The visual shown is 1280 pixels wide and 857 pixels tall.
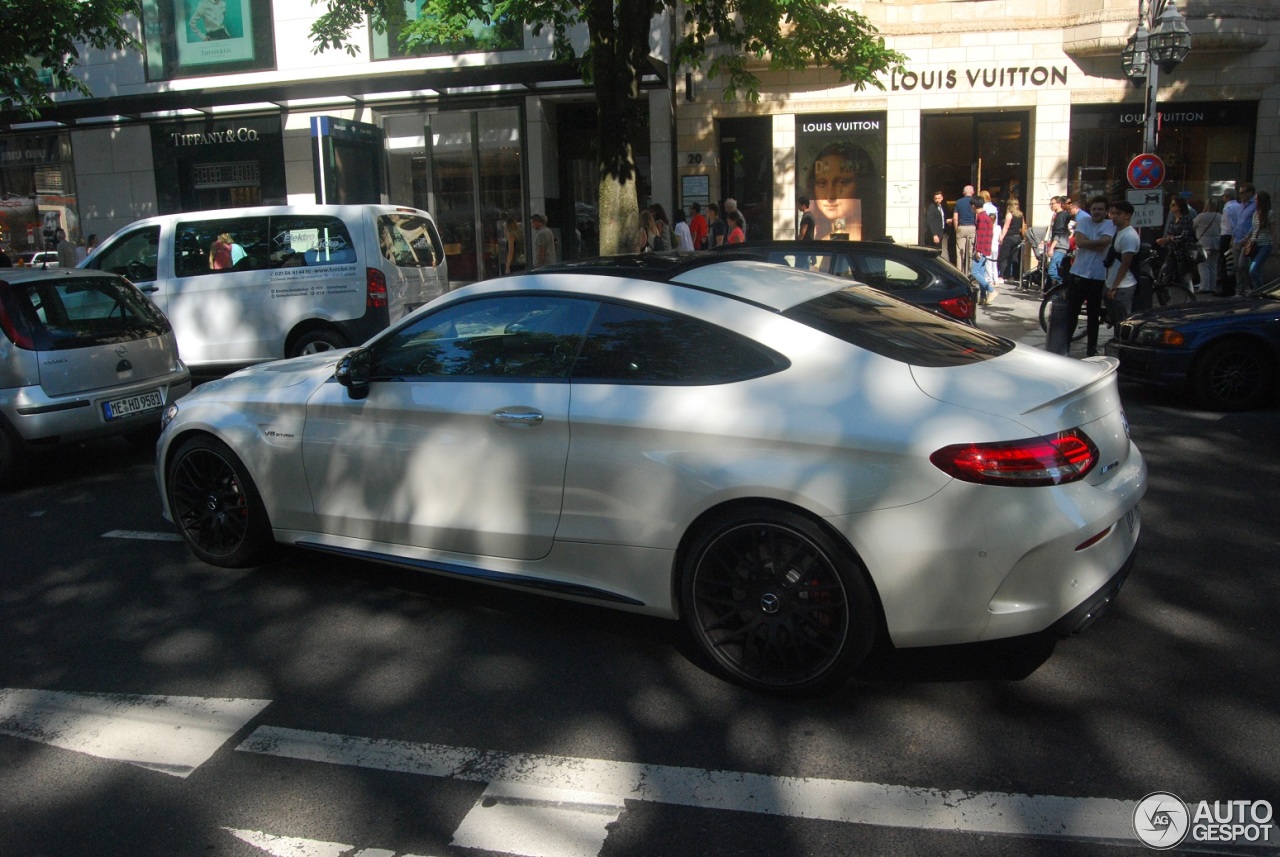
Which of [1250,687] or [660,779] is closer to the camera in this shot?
[660,779]

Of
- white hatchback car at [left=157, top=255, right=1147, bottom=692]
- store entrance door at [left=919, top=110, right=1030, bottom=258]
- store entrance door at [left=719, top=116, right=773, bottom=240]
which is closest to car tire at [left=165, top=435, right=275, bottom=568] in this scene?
white hatchback car at [left=157, top=255, right=1147, bottom=692]

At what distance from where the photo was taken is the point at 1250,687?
3.98 meters

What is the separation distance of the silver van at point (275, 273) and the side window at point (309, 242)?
0.01m

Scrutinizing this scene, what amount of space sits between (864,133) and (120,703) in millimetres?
18786

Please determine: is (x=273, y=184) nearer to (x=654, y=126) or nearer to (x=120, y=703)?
(x=654, y=126)

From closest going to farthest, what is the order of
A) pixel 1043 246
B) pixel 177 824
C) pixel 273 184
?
pixel 177 824
pixel 1043 246
pixel 273 184

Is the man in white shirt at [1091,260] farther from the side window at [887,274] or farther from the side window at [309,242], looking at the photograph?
the side window at [309,242]

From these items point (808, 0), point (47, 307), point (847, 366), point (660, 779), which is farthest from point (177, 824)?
point (808, 0)

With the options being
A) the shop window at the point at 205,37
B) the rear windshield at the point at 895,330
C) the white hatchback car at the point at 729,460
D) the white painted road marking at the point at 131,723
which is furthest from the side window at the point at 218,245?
the shop window at the point at 205,37

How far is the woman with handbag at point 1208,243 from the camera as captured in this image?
1753cm

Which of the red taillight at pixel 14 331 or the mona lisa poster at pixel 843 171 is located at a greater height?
the mona lisa poster at pixel 843 171

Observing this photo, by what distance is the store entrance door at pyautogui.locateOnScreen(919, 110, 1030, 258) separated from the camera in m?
20.3

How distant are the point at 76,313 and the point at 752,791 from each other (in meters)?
6.73

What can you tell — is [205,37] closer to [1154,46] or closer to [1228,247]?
[1154,46]
